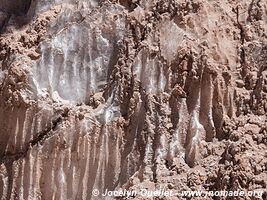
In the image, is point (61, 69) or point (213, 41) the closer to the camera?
point (213, 41)

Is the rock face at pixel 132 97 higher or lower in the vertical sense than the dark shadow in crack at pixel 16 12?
lower

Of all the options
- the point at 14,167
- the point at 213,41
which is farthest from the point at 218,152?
the point at 14,167

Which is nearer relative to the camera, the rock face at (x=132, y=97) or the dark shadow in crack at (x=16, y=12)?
the rock face at (x=132, y=97)

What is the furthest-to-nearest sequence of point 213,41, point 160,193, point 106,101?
1. point 106,101
2. point 213,41
3. point 160,193

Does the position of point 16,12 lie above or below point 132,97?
above

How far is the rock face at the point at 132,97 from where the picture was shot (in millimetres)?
3711

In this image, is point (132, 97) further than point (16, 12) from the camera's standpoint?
No

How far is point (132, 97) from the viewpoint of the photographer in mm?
4102

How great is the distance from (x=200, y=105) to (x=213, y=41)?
456 millimetres

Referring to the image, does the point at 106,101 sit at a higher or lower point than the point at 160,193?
higher

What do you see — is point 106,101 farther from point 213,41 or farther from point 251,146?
point 251,146

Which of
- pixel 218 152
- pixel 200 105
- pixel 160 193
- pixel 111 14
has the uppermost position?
pixel 111 14

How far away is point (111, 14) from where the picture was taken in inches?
175

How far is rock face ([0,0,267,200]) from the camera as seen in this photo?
3.71 meters
